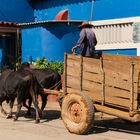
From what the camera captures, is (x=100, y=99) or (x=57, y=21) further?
(x=57, y=21)

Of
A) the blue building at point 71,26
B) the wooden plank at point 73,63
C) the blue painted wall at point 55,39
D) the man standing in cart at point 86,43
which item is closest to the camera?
the wooden plank at point 73,63

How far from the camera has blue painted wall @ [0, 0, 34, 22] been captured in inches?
825

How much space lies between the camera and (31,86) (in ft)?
40.5

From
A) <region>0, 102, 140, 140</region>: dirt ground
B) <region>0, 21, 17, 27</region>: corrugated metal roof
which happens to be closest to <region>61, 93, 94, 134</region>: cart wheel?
<region>0, 102, 140, 140</region>: dirt ground

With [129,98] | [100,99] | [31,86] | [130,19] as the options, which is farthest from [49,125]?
[130,19]

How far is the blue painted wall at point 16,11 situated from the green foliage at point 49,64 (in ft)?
11.8

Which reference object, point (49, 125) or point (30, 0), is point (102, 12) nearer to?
point (30, 0)

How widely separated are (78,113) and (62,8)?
9.57 meters

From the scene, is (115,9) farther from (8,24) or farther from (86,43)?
(86,43)

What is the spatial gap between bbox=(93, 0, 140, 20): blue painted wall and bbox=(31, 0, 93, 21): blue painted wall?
0.44m

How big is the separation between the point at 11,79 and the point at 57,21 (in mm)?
5612

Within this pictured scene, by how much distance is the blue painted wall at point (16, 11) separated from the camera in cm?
2096

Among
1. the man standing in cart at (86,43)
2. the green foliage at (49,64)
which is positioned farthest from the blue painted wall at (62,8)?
the man standing in cart at (86,43)

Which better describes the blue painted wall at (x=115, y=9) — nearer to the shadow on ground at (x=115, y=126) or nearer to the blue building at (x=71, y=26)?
the blue building at (x=71, y=26)
